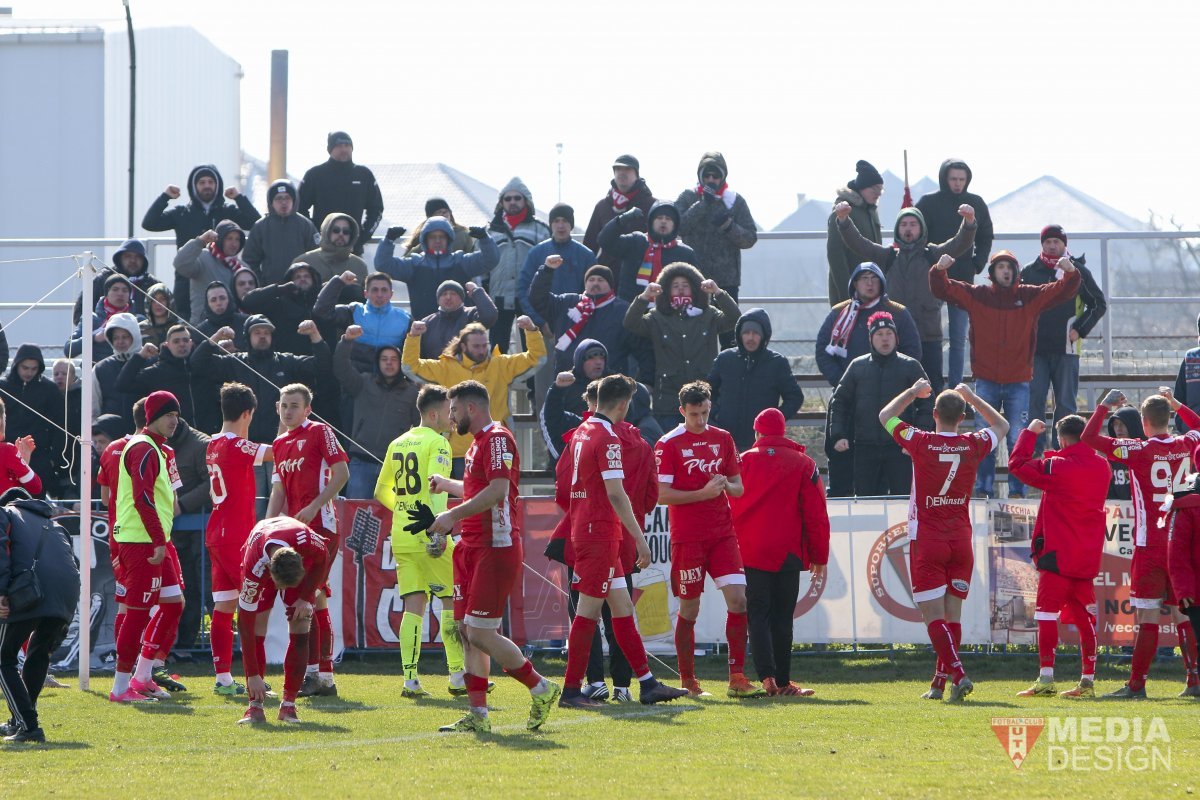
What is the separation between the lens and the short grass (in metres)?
7.50

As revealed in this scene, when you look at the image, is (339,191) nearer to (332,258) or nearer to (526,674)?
(332,258)

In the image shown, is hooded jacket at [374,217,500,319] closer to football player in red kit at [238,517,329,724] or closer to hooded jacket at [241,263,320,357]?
hooded jacket at [241,263,320,357]

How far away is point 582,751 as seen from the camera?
8602 mm

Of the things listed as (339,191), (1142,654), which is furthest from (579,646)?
(339,191)

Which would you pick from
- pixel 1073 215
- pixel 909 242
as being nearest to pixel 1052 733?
pixel 909 242

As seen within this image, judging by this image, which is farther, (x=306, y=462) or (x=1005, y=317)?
(x=1005, y=317)

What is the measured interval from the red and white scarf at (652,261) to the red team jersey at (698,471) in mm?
5216

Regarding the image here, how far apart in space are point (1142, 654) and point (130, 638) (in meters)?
7.29

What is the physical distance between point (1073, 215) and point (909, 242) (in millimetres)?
11267

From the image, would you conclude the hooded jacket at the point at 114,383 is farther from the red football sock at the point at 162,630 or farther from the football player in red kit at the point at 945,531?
the football player in red kit at the point at 945,531

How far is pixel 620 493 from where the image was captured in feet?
33.3

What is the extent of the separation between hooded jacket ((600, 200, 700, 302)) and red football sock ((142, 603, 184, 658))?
649 centimetres

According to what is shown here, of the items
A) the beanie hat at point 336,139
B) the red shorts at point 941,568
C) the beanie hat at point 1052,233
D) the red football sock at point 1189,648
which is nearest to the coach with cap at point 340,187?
the beanie hat at point 336,139

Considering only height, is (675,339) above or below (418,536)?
above
